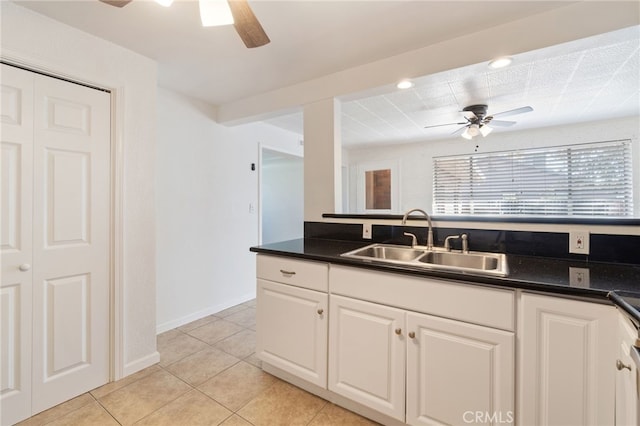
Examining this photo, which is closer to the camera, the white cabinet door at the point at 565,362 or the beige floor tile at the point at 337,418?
the white cabinet door at the point at 565,362

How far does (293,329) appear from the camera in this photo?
1.76 metres

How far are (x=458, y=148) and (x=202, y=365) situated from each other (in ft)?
14.6

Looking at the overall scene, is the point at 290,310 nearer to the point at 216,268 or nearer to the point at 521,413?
the point at 521,413

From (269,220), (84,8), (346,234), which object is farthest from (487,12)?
(269,220)

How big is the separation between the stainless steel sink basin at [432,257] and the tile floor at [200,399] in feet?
2.94

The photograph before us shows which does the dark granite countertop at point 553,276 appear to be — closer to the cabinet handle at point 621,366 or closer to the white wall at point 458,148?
the cabinet handle at point 621,366

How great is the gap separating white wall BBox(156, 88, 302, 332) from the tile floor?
2.24 ft

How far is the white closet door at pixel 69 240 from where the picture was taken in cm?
162

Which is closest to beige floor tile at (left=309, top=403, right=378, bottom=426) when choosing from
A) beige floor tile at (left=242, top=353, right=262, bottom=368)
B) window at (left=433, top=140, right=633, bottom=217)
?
beige floor tile at (left=242, top=353, right=262, bottom=368)

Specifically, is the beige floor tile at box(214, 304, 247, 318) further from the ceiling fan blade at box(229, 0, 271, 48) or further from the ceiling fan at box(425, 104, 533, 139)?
the ceiling fan at box(425, 104, 533, 139)

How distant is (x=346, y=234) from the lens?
2.26 meters

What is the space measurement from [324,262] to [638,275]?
1397mm

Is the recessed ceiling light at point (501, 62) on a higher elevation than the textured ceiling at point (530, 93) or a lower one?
lower

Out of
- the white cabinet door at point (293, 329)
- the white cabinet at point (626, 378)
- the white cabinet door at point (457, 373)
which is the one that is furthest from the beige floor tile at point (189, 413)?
the white cabinet at point (626, 378)
